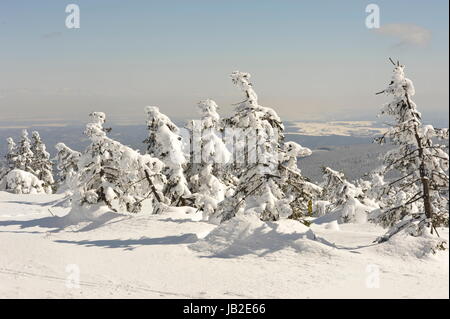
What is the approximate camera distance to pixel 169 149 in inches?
1076

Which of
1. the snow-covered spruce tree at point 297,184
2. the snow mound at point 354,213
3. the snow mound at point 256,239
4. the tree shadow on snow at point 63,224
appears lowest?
the snow mound at point 354,213

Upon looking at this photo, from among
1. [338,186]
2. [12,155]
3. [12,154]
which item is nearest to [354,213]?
[338,186]

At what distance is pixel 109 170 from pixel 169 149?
4521 millimetres

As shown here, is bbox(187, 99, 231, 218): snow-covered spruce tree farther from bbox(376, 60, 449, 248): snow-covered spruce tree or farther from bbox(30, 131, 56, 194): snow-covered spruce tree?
bbox(30, 131, 56, 194): snow-covered spruce tree

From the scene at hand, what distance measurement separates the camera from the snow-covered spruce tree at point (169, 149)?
27.2 metres

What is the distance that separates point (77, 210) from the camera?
27469mm

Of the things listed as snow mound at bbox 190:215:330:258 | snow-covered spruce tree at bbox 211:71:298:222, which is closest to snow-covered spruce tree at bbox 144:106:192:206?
snow-covered spruce tree at bbox 211:71:298:222

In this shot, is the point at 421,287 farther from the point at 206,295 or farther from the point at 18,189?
the point at 18,189

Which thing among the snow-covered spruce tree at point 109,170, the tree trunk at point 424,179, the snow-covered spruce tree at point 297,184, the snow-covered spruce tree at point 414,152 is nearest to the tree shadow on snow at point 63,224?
the snow-covered spruce tree at point 109,170

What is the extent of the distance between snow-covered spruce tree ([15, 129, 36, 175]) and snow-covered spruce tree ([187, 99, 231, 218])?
132ft

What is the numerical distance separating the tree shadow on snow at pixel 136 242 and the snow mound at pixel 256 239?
4.56 ft

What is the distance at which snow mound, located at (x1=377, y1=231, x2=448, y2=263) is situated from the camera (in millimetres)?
18047

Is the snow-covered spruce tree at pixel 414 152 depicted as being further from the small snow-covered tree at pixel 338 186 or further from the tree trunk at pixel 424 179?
the small snow-covered tree at pixel 338 186
